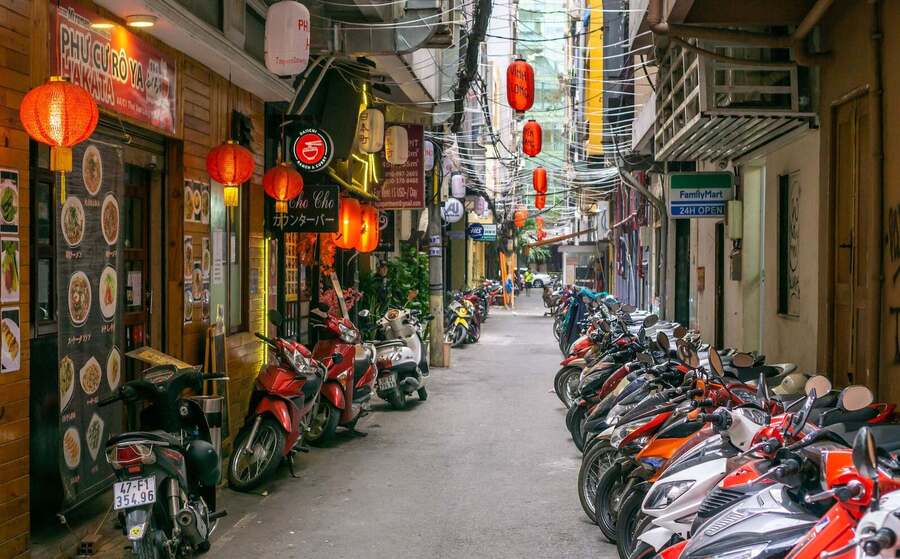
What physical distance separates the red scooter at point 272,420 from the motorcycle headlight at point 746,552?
5183mm

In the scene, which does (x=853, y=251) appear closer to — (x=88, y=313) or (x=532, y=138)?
(x=88, y=313)

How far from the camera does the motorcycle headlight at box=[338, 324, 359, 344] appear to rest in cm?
999

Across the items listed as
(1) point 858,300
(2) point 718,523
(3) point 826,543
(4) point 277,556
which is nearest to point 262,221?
(4) point 277,556

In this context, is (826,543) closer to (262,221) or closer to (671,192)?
(262,221)

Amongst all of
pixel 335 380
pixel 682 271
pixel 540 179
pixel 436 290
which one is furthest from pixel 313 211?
pixel 540 179

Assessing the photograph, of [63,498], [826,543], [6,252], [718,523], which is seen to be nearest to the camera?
[826,543]

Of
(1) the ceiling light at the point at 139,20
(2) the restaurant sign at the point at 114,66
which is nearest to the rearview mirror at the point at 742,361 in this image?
(2) the restaurant sign at the point at 114,66

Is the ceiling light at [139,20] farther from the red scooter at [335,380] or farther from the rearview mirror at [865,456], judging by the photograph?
the rearview mirror at [865,456]

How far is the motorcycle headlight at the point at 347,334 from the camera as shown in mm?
9992

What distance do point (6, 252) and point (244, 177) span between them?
321 centimetres

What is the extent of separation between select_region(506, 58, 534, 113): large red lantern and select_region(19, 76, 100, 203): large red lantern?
1210cm

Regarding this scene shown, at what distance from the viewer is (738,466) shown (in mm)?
3732

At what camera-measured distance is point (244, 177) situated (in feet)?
26.7

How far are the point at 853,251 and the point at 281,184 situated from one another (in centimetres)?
556
